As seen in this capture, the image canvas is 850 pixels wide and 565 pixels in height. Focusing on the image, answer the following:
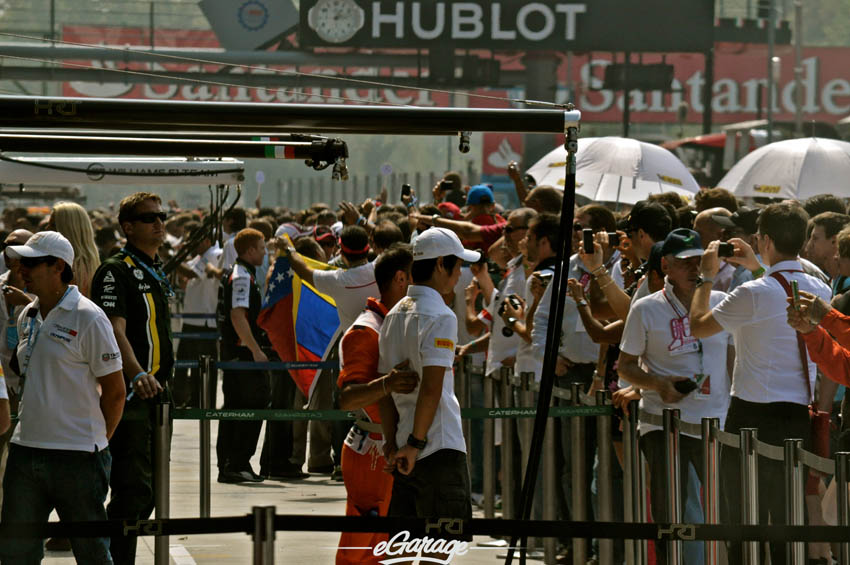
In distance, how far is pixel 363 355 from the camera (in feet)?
22.7

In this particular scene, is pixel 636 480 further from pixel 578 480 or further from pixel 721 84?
pixel 721 84

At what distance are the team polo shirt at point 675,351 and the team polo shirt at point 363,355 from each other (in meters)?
1.42

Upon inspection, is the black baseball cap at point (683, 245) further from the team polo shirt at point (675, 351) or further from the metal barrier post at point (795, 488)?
the metal barrier post at point (795, 488)

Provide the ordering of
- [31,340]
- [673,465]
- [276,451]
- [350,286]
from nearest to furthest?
[31,340], [673,465], [350,286], [276,451]

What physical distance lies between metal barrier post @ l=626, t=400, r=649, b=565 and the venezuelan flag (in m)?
4.93

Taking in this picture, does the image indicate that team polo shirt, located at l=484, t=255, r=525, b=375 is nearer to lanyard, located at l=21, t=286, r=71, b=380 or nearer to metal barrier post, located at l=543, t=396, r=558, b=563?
metal barrier post, located at l=543, t=396, r=558, b=563

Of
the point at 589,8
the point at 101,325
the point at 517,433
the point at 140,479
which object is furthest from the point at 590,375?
the point at 589,8

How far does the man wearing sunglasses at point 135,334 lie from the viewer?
7.82m

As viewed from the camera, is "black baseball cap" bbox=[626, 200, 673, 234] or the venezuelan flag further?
the venezuelan flag

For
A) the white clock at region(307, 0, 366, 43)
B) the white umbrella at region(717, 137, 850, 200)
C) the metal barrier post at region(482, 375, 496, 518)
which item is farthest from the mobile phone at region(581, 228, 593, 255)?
the white clock at region(307, 0, 366, 43)

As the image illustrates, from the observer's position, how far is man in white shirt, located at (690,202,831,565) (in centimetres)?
741

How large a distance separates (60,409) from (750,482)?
2.97 m

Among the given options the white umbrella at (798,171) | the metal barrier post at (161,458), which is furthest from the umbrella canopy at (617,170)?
the metal barrier post at (161,458)

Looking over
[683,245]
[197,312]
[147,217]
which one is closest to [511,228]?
[683,245]
